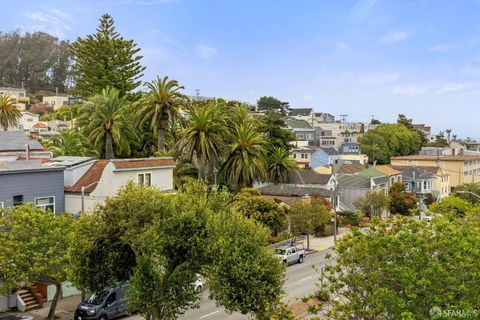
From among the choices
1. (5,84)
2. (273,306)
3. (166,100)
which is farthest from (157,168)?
(5,84)

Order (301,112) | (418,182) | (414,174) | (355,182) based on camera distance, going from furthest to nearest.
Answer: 1. (301,112)
2. (414,174)
3. (418,182)
4. (355,182)

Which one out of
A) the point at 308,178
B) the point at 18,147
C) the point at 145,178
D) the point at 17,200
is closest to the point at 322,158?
the point at 308,178

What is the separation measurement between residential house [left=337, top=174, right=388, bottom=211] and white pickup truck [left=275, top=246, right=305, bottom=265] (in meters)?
28.2

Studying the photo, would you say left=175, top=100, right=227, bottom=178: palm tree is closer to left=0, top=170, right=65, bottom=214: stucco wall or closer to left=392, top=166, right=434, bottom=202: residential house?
left=0, top=170, right=65, bottom=214: stucco wall

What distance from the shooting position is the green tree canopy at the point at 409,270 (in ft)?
44.3

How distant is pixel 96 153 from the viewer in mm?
49844

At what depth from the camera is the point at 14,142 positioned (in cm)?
4469

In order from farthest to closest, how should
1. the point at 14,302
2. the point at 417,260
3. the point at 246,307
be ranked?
the point at 14,302 < the point at 246,307 < the point at 417,260

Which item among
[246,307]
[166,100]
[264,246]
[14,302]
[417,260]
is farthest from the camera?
[166,100]

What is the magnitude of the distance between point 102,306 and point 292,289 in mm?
12346

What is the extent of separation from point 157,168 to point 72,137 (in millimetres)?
17149

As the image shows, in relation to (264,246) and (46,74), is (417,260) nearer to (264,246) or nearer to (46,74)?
(264,246)

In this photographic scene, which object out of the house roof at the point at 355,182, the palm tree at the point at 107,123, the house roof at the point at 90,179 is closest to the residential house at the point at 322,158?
the house roof at the point at 355,182

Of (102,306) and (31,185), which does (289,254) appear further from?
(31,185)
